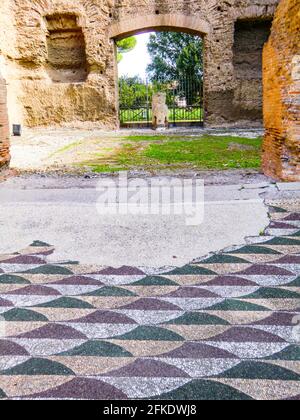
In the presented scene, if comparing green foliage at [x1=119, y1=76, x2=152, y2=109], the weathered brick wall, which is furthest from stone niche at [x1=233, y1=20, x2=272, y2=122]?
the weathered brick wall

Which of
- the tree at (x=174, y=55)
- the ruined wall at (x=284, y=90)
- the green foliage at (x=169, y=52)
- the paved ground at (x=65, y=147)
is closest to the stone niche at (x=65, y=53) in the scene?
the paved ground at (x=65, y=147)

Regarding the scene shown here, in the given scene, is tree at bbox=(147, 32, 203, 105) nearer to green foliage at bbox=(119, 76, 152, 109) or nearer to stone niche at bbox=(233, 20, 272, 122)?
green foliage at bbox=(119, 76, 152, 109)

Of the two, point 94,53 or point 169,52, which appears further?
point 169,52

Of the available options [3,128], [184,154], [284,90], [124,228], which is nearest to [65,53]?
[184,154]

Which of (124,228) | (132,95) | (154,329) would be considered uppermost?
(132,95)

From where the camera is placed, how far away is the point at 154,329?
1906 millimetres

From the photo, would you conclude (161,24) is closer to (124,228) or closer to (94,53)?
(94,53)

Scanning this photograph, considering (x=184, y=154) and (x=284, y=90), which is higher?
(x=284, y=90)

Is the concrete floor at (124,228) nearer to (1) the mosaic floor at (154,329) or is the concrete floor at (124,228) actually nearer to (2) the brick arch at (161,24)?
(1) the mosaic floor at (154,329)

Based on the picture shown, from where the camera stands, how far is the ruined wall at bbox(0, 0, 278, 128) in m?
11.0

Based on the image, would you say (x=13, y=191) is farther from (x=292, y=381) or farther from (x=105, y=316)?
(x=292, y=381)

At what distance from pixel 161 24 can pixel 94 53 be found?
174cm
